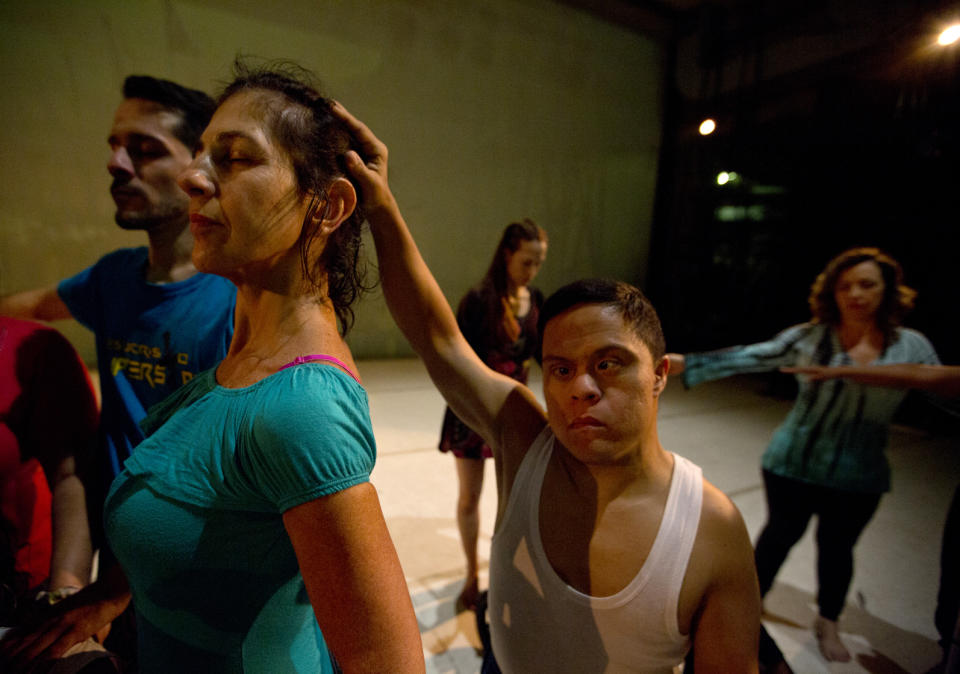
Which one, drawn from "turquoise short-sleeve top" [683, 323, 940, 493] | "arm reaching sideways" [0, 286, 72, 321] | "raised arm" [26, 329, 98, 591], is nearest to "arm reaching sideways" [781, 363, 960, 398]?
"turquoise short-sleeve top" [683, 323, 940, 493]

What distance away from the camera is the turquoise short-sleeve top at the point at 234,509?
1.70 ft

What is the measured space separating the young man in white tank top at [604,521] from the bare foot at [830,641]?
2.04 meters

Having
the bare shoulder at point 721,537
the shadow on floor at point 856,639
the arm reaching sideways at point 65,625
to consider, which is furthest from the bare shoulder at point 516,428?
the shadow on floor at point 856,639

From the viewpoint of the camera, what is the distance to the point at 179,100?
117 centimetres

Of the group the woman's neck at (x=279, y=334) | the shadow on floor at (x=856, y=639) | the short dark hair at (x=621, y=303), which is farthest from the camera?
the shadow on floor at (x=856, y=639)

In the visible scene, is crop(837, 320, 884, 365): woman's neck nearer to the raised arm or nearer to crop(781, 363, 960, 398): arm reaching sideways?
crop(781, 363, 960, 398): arm reaching sideways

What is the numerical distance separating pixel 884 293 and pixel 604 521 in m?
1.83

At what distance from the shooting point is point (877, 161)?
4.24 metres

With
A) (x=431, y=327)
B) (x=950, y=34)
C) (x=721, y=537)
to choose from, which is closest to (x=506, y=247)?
(x=431, y=327)

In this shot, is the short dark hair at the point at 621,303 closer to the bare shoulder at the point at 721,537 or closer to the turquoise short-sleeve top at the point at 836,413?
the bare shoulder at the point at 721,537

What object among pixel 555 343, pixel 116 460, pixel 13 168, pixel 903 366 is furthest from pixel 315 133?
pixel 13 168

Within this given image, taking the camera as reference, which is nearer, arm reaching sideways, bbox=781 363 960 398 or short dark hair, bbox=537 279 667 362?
short dark hair, bbox=537 279 667 362

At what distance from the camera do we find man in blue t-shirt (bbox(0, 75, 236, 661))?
3.59 ft

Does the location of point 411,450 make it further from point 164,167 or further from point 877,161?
point 877,161
